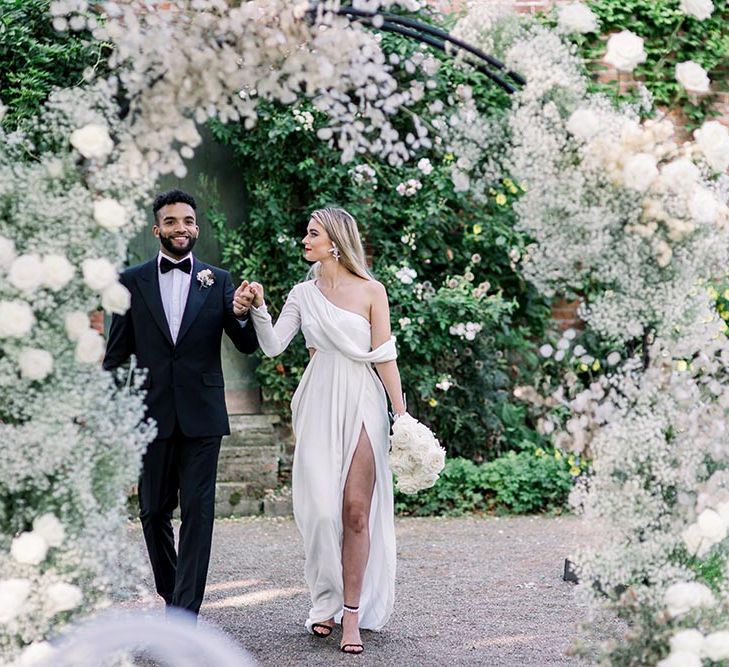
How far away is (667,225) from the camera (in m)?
4.07

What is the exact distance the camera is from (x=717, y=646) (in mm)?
3473

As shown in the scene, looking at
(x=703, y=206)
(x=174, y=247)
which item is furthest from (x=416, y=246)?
(x=703, y=206)

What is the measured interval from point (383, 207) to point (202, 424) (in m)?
4.40

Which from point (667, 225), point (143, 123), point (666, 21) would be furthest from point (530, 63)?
point (666, 21)

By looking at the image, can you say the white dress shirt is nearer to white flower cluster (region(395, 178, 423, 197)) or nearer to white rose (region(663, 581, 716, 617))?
white rose (region(663, 581, 716, 617))

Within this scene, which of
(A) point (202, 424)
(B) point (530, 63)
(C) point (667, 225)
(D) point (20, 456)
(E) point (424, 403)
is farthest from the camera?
(E) point (424, 403)

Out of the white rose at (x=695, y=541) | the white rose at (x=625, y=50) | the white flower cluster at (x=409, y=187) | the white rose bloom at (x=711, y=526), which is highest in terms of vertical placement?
the white flower cluster at (x=409, y=187)

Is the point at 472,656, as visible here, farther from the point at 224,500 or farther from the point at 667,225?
the point at 224,500

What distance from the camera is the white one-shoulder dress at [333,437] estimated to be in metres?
5.15

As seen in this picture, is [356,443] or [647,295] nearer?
[647,295]

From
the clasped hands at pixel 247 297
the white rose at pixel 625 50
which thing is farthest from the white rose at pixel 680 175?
the clasped hands at pixel 247 297

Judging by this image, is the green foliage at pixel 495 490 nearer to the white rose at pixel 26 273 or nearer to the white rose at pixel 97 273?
the white rose at pixel 97 273

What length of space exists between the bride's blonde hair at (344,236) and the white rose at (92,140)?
5.97 feet

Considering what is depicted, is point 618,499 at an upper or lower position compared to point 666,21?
lower
